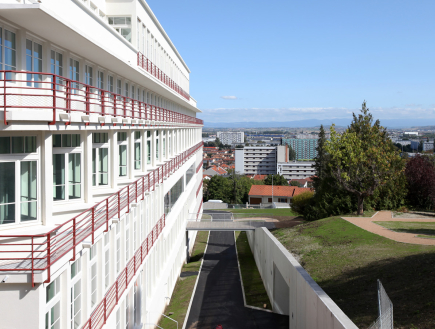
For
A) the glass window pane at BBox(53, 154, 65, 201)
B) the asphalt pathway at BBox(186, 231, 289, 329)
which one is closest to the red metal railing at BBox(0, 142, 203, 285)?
the glass window pane at BBox(53, 154, 65, 201)

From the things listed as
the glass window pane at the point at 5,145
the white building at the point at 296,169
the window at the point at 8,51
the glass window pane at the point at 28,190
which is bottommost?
the white building at the point at 296,169

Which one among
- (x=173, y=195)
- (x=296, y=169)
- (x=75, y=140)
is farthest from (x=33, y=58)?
(x=296, y=169)

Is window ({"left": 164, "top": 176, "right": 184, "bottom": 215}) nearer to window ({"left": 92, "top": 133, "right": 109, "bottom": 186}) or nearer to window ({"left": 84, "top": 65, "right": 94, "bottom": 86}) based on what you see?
window ({"left": 92, "top": 133, "right": 109, "bottom": 186})

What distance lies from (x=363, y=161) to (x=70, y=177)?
24.5 metres

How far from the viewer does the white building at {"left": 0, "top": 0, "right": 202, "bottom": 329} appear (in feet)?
25.8

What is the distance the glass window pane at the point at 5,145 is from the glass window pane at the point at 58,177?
81.0 inches

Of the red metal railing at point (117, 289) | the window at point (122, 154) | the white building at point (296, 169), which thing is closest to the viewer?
the red metal railing at point (117, 289)

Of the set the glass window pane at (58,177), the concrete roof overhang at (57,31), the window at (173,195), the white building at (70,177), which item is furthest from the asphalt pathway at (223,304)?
the concrete roof overhang at (57,31)

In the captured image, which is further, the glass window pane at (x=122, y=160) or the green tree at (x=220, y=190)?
the green tree at (x=220, y=190)

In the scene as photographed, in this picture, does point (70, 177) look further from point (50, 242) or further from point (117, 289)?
point (117, 289)

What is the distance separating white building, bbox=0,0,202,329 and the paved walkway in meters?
13.1

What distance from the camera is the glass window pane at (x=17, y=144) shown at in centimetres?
841

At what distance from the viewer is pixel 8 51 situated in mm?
8977

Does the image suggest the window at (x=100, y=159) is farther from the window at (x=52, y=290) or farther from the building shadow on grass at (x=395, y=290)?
the building shadow on grass at (x=395, y=290)
